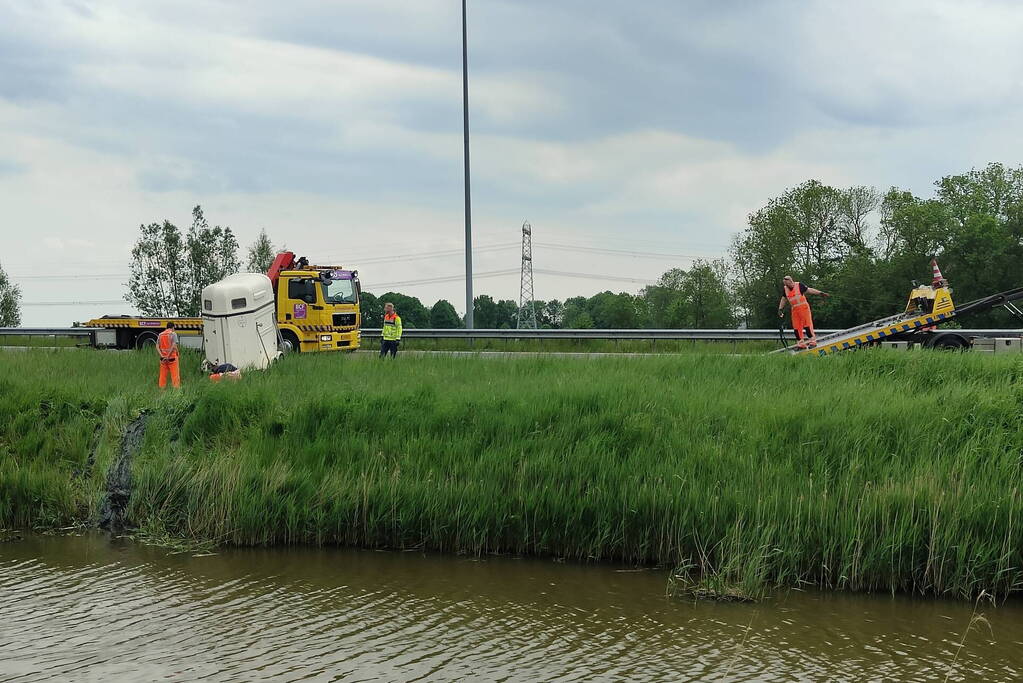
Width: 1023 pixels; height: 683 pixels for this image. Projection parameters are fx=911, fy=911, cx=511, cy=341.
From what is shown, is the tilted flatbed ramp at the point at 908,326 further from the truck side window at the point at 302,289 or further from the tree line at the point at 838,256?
the tree line at the point at 838,256

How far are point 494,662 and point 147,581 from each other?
353 cm

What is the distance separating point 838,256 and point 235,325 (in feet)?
164

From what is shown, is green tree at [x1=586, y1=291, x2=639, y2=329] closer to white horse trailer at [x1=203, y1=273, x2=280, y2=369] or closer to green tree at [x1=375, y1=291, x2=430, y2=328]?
green tree at [x1=375, y1=291, x2=430, y2=328]

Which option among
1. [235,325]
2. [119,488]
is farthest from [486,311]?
[119,488]

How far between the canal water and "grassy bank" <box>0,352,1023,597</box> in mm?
420

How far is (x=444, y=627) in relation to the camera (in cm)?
656

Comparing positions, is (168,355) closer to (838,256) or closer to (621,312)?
(838,256)

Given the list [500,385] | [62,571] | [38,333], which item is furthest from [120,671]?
[38,333]

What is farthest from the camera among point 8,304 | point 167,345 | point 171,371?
point 8,304

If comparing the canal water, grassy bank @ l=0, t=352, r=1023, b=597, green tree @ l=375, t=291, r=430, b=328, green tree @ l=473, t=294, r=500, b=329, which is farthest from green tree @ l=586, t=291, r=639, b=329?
the canal water

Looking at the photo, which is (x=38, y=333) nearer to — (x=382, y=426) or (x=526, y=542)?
(x=382, y=426)

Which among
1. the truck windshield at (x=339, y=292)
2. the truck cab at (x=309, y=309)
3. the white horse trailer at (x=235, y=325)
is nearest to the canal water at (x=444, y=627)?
the white horse trailer at (x=235, y=325)

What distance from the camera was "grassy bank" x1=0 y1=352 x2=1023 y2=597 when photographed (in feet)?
25.9

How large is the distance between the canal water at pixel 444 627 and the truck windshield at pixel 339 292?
14.6 metres
